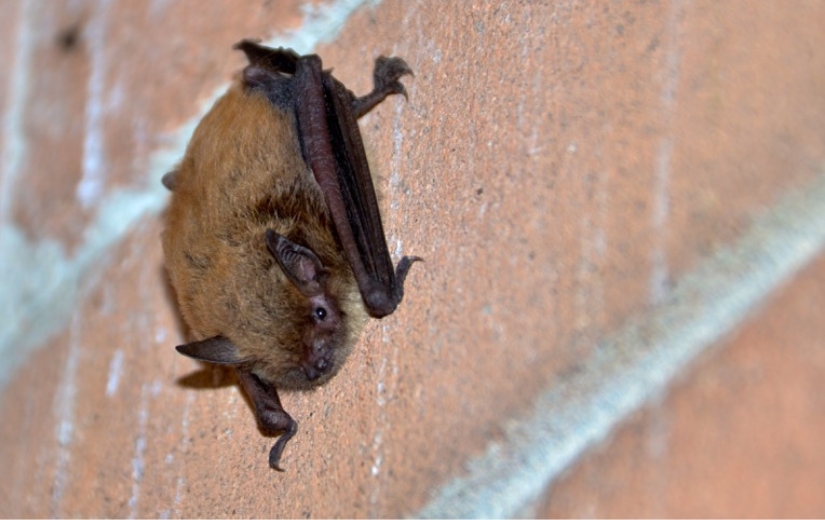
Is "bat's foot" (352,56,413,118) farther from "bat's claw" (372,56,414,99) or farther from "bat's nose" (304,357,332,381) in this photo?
"bat's nose" (304,357,332,381)

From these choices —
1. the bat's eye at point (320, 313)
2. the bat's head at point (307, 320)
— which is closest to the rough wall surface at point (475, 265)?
the bat's head at point (307, 320)

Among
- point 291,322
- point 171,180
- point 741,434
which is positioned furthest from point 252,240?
point 741,434

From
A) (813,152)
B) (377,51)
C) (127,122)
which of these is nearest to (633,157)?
(813,152)

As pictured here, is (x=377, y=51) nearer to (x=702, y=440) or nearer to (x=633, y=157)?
(x=633, y=157)

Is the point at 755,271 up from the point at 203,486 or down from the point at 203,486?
up

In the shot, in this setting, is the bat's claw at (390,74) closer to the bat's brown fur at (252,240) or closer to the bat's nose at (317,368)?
the bat's brown fur at (252,240)

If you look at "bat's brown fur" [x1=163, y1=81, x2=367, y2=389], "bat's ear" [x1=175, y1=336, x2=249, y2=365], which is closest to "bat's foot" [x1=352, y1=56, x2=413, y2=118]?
"bat's brown fur" [x1=163, y1=81, x2=367, y2=389]

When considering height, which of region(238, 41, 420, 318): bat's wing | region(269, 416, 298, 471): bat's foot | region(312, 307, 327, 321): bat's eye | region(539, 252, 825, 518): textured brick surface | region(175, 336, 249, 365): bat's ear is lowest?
region(312, 307, 327, 321): bat's eye
